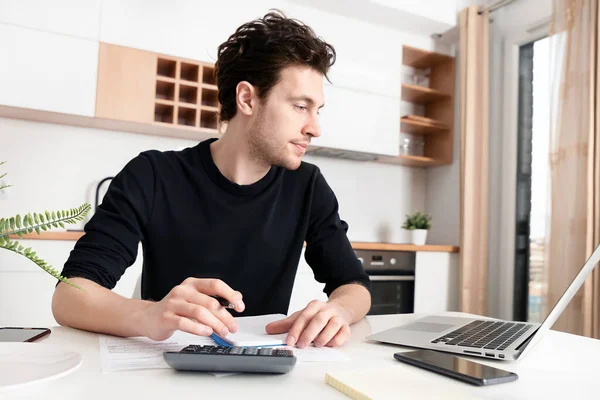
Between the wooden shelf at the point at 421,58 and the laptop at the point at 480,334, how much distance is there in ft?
9.64

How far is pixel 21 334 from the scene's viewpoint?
800 millimetres

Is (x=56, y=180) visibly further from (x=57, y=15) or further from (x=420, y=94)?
(x=420, y=94)

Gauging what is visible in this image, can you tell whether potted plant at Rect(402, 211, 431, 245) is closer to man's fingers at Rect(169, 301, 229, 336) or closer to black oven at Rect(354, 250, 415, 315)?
black oven at Rect(354, 250, 415, 315)

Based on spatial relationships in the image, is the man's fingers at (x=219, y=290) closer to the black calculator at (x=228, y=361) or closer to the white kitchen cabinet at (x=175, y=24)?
the black calculator at (x=228, y=361)

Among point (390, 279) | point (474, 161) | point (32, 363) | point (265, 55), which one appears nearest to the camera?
point (32, 363)

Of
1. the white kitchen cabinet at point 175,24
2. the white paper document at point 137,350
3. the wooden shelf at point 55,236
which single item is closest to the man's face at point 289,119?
the white paper document at point 137,350

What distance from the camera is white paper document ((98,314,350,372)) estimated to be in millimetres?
646

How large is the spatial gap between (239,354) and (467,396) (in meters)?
0.26

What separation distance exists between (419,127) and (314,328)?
317cm

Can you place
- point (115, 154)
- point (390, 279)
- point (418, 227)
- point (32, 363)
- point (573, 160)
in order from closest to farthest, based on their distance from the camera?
point (32, 363) < point (573, 160) < point (115, 154) < point (390, 279) < point (418, 227)

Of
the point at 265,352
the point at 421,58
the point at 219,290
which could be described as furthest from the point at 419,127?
the point at 265,352

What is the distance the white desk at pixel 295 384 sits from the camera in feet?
1.76

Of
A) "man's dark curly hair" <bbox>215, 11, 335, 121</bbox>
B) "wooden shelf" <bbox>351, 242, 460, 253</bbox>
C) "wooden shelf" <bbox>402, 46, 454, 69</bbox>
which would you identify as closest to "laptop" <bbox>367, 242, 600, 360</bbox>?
"man's dark curly hair" <bbox>215, 11, 335, 121</bbox>

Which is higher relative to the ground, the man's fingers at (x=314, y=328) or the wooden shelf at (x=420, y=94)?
the wooden shelf at (x=420, y=94)
